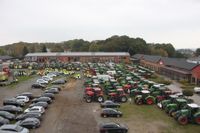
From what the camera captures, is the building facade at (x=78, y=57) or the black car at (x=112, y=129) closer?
the black car at (x=112, y=129)

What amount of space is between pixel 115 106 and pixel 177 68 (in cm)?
3387

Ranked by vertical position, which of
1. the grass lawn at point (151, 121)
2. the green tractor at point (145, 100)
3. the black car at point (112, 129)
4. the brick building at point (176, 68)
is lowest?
the grass lawn at point (151, 121)

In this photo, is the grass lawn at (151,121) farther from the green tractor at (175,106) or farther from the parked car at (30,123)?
the parked car at (30,123)

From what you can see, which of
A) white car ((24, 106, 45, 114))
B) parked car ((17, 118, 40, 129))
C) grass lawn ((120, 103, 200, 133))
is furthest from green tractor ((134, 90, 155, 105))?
parked car ((17, 118, 40, 129))

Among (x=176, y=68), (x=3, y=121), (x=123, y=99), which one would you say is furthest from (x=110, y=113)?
(x=176, y=68)

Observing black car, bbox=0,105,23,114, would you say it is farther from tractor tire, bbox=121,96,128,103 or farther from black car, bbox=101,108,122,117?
tractor tire, bbox=121,96,128,103

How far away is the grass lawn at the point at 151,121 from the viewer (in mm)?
26438

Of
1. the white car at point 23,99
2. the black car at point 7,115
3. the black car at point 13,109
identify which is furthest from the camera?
the white car at point 23,99

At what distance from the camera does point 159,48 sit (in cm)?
12731

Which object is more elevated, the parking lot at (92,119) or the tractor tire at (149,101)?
the tractor tire at (149,101)

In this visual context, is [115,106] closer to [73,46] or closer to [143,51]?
[143,51]

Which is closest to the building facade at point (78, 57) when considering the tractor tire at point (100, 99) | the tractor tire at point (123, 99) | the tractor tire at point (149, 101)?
the tractor tire at point (123, 99)

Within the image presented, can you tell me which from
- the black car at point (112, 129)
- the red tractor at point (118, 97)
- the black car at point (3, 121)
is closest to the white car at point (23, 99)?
the black car at point (3, 121)

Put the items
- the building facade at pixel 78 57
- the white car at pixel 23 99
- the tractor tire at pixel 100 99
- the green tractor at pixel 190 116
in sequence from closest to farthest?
the green tractor at pixel 190 116, the white car at pixel 23 99, the tractor tire at pixel 100 99, the building facade at pixel 78 57
